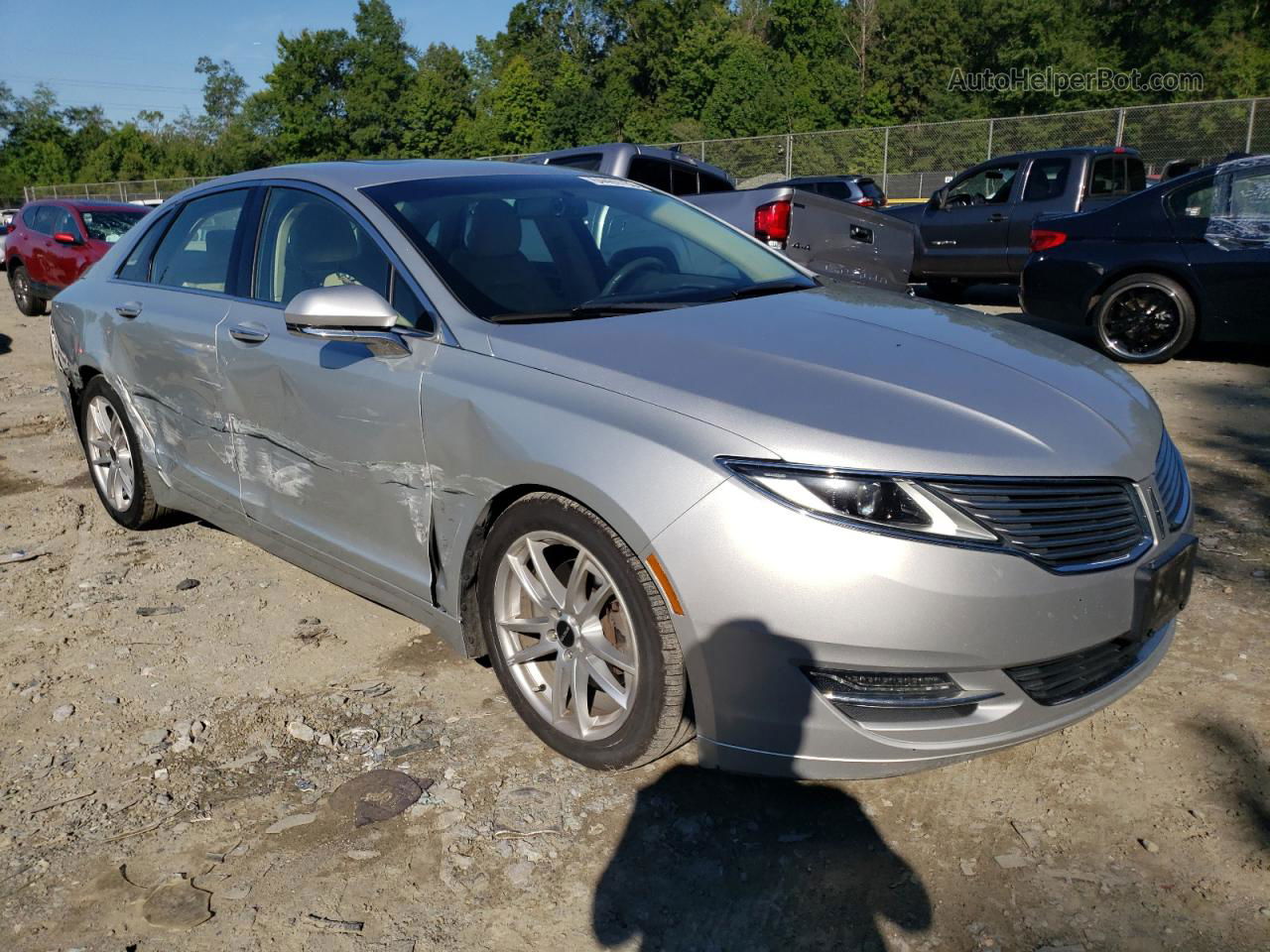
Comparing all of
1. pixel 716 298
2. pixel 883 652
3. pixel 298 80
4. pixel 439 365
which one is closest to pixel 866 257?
pixel 716 298

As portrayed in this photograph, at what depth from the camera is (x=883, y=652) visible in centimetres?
226

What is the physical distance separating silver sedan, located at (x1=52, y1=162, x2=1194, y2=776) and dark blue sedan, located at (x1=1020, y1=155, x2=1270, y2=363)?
4.83 meters

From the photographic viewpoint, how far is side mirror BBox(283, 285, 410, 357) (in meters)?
3.00

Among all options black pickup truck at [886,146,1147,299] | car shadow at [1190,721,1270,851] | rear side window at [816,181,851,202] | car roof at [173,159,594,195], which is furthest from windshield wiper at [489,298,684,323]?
rear side window at [816,181,851,202]

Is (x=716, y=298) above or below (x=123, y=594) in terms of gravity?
above

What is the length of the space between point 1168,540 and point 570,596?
1.50 meters

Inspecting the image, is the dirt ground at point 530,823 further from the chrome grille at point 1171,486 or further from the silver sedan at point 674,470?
the chrome grille at point 1171,486

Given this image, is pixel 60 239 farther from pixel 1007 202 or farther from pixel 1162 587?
pixel 1162 587

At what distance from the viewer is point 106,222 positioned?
13.9m

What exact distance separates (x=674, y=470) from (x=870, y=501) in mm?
445

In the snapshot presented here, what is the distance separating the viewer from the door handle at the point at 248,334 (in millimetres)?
3649

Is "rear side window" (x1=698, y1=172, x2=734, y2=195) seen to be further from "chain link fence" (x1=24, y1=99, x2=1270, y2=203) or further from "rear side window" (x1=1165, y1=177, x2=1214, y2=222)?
"chain link fence" (x1=24, y1=99, x2=1270, y2=203)

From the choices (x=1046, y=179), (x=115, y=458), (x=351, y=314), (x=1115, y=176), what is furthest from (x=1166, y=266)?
(x=115, y=458)

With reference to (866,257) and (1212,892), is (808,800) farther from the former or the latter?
(866,257)
